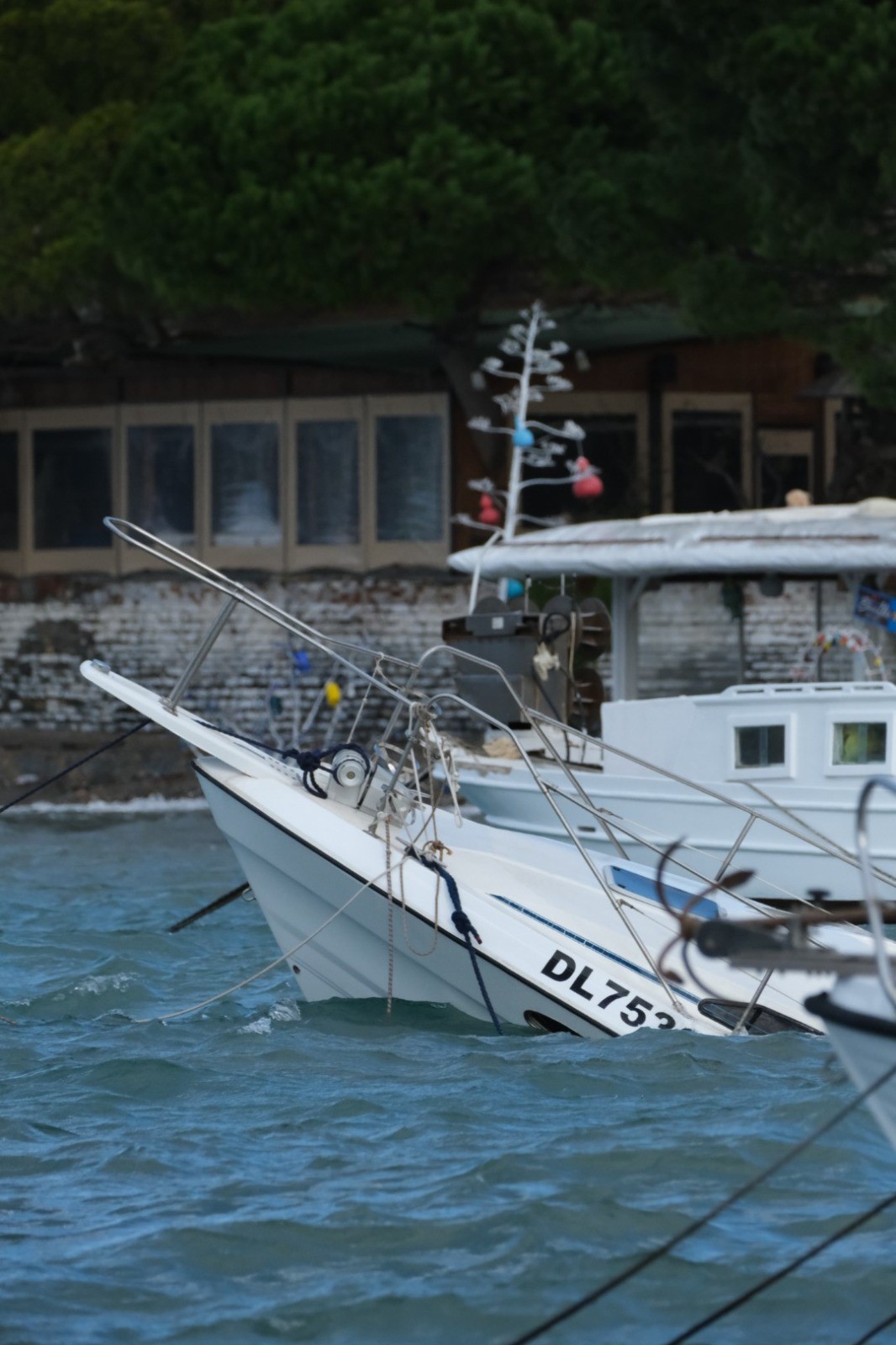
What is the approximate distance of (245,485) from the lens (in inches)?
1024

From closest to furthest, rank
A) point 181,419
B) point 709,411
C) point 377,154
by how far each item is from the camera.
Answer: point 377,154, point 709,411, point 181,419

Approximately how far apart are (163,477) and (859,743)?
13967 millimetres

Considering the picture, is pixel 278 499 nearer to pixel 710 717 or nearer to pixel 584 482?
pixel 584 482

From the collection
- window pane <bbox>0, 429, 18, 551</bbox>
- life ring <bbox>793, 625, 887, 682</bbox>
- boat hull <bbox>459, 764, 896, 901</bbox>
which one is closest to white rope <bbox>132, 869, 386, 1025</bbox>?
boat hull <bbox>459, 764, 896, 901</bbox>

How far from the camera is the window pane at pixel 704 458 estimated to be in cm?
2591

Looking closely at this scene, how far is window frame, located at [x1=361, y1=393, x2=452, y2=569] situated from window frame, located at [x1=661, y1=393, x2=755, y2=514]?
8.57ft

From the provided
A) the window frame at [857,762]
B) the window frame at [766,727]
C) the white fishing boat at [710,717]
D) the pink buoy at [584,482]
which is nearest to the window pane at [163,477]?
the pink buoy at [584,482]

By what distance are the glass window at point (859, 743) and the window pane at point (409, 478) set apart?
11.8m

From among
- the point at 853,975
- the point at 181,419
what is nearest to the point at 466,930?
the point at 853,975

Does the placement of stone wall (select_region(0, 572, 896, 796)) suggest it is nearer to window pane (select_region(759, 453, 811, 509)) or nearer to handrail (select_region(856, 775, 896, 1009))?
window pane (select_region(759, 453, 811, 509))

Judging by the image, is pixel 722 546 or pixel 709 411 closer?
pixel 722 546

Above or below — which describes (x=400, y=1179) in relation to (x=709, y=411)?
below

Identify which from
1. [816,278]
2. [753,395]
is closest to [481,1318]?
[816,278]

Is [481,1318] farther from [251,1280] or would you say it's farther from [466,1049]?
[466,1049]
